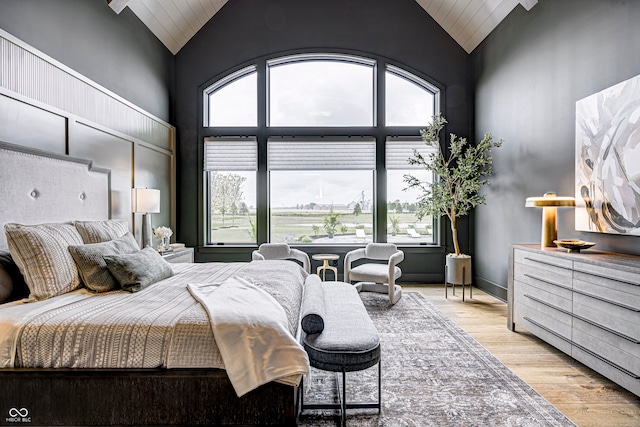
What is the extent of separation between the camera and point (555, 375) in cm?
261

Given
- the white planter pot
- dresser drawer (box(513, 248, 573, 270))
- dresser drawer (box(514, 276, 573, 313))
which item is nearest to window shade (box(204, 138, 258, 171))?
the white planter pot

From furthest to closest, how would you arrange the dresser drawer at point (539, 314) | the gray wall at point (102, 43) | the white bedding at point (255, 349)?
the gray wall at point (102, 43) < the dresser drawer at point (539, 314) < the white bedding at point (255, 349)

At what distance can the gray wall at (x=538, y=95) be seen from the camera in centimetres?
297

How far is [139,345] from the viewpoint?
1.71 m

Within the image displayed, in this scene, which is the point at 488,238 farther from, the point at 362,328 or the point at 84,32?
the point at 84,32

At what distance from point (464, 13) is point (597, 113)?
2.85 metres

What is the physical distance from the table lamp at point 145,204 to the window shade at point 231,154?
5.38 ft

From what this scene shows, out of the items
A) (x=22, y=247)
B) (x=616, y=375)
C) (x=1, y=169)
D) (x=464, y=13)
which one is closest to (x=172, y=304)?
(x=22, y=247)

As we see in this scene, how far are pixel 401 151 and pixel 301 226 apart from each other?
77.3 inches

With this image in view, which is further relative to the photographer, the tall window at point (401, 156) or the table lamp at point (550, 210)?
the tall window at point (401, 156)

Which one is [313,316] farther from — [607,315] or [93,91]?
[93,91]

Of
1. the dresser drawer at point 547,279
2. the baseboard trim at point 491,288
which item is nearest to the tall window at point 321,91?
the baseboard trim at point 491,288

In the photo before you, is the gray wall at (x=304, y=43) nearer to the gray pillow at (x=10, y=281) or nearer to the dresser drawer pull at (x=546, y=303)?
the dresser drawer pull at (x=546, y=303)

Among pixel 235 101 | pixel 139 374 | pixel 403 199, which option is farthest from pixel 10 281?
pixel 403 199
